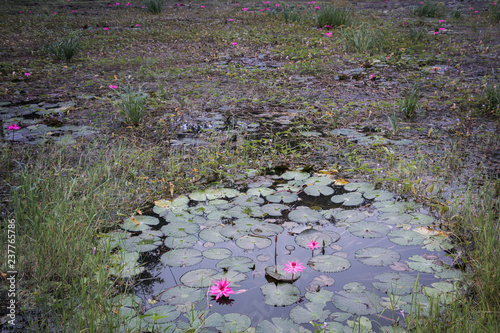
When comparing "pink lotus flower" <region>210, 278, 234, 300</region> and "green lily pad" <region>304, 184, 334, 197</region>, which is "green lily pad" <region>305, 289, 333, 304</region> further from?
"green lily pad" <region>304, 184, 334, 197</region>

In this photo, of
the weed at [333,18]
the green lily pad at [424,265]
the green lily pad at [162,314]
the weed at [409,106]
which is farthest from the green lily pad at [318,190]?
the weed at [333,18]

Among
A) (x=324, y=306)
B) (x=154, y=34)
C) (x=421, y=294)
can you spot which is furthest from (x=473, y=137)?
(x=154, y=34)

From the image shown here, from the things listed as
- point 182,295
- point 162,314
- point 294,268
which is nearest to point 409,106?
point 294,268

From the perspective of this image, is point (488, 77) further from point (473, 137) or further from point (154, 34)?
point (154, 34)

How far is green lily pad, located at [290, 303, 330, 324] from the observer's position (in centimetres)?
161

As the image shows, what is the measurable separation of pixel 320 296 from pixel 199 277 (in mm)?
566

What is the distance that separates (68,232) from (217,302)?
2.60ft

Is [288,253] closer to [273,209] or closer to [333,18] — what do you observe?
[273,209]

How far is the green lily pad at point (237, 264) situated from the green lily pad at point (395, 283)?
0.59 metres

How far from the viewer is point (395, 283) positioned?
1.81m

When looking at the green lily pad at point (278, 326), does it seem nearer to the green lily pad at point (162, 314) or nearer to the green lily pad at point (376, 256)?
the green lily pad at point (162, 314)

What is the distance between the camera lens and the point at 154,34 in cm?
777

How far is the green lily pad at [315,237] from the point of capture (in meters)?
2.15

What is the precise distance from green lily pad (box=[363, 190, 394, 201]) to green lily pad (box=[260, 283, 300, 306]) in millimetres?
1026
